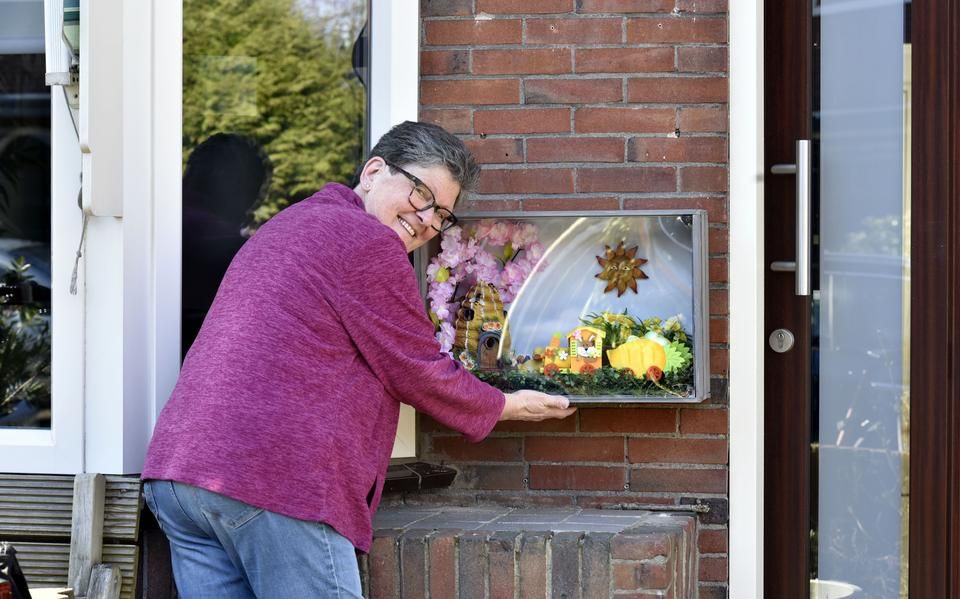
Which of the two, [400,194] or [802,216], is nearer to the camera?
[400,194]

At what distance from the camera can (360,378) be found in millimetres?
2396

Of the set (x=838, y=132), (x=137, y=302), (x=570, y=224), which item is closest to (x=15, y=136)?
(x=137, y=302)

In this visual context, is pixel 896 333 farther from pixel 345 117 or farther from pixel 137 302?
pixel 137 302

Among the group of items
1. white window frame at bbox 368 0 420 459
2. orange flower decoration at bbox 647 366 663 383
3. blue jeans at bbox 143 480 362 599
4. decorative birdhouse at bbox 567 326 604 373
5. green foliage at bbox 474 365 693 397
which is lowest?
blue jeans at bbox 143 480 362 599

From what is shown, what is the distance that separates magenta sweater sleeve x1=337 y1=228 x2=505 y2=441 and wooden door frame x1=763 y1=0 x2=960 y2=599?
117 centimetres

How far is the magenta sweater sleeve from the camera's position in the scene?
7.69 ft

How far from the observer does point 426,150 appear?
2.62 m

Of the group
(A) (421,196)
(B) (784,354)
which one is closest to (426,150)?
(A) (421,196)

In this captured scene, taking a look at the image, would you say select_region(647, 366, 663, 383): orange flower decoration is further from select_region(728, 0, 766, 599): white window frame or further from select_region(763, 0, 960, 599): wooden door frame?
select_region(763, 0, 960, 599): wooden door frame

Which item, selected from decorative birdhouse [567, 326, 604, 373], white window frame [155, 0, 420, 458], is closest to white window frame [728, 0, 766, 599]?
decorative birdhouse [567, 326, 604, 373]

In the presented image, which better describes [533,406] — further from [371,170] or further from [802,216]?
[802,216]

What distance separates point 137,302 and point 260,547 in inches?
35.6

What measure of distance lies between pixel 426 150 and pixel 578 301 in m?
0.66

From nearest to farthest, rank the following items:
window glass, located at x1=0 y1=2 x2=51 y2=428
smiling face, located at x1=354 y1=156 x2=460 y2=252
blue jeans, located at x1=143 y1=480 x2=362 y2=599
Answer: blue jeans, located at x1=143 y1=480 x2=362 y2=599 < smiling face, located at x1=354 y1=156 x2=460 y2=252 < window glass, located at x1=0 y1=2 x2=51 y2=428
